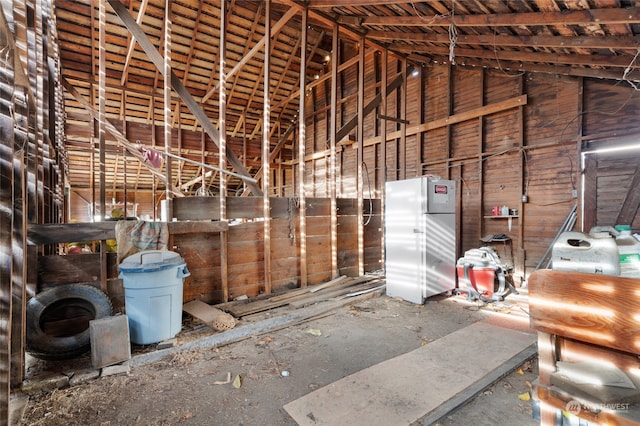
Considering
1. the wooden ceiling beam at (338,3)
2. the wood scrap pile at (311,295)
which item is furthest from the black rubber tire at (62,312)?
the wooden ceiling beam at (338,3)

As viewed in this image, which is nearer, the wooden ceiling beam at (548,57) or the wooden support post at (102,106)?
the wooden support post at (102,106)

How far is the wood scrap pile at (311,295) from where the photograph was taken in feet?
12.2

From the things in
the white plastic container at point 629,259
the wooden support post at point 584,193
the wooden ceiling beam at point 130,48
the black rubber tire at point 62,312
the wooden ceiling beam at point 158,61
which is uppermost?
the wooden ceiling beam at point 130,48

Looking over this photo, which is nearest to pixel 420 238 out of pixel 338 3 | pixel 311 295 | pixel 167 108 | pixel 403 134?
pixel 311 295

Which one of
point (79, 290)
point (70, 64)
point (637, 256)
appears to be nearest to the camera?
point (637, 256)

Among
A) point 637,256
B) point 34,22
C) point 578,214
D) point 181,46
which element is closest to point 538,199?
point 578,214

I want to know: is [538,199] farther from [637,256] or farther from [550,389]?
[550,389]

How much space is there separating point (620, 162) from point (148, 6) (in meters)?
8.53

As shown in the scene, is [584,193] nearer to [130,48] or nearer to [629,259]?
[629,259]

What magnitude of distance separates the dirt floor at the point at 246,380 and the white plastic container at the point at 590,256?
1.17m

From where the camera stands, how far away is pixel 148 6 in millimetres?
5734

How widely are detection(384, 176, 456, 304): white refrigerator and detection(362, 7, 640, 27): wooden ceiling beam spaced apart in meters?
1.98

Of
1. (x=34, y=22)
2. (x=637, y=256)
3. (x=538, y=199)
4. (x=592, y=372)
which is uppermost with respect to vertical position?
(x=34, y=22)

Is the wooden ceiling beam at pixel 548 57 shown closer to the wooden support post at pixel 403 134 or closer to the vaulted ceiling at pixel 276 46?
the vaulted ceiling at pixel 276 46
